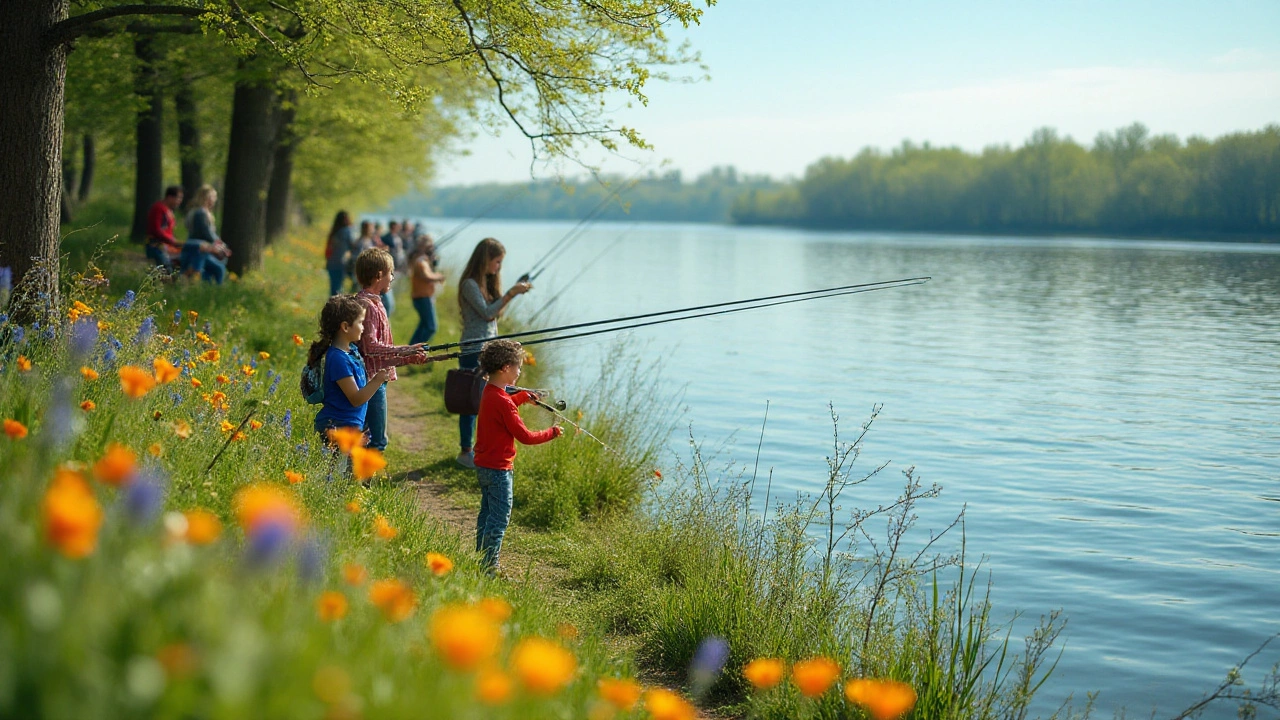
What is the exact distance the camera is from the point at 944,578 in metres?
8.04

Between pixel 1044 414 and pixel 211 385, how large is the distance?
11644mm

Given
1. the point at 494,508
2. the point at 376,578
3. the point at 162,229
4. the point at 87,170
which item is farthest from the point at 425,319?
the point at 87,170

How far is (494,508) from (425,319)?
20.6 feet

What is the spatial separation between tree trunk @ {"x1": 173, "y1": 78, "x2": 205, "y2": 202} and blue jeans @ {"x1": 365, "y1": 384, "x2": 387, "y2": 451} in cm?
1384

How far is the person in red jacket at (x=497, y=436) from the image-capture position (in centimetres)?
598

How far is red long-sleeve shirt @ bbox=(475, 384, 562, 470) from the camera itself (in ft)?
19.6

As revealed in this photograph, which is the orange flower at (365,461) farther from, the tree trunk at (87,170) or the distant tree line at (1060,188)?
the distant tree line at (1060,188)

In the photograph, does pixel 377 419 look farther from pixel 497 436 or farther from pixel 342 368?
pixel 497 436

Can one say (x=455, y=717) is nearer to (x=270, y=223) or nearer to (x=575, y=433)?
(x=575, y=433)

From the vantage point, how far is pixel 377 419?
7.12 m

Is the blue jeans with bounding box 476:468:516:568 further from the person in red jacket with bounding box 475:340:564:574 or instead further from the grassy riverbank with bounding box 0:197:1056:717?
the grassy riverbank with bounding box 0:197:1056:717

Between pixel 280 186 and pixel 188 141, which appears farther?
pixel 280 186

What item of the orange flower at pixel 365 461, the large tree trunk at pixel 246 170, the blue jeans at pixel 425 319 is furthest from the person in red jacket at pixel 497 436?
the large tree trunk at pixel 246 170

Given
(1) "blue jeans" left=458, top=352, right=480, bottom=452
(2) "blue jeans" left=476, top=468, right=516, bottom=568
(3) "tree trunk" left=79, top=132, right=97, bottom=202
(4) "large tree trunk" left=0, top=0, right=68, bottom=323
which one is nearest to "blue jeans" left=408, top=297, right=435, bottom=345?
(1) "blue jeans" left=458, top=352, right=480, bottom=452
